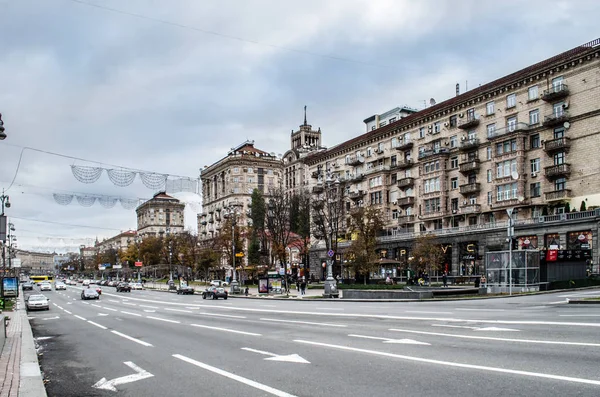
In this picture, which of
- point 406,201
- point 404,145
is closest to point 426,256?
point 406,201

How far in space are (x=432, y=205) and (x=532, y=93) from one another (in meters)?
18.7

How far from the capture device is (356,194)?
8256 centimetres

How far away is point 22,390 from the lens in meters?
9.03

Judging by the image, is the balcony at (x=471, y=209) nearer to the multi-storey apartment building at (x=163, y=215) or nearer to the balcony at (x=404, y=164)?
the balcony at (x=404, y=164)

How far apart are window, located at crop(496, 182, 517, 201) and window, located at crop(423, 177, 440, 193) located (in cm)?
961

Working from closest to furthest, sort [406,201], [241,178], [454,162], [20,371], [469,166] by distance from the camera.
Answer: [20,371], [469,166], [454,162], [406,201], [241,178]

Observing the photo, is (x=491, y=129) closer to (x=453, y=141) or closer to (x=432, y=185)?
(x=453, y=141)

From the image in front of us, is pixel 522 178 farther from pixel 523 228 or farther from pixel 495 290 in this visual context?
pixel 495 290

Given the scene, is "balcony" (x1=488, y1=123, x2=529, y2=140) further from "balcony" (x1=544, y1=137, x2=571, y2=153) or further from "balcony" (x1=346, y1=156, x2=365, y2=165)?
"balcony" (x1=346, y1=156, x2=365, y2=165)

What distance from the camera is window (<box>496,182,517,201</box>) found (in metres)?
57.9

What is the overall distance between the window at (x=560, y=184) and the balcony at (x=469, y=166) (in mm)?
10081

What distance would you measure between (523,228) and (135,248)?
398 feet

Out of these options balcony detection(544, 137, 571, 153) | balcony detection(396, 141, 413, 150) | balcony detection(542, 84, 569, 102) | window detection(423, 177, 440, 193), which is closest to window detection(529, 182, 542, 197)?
balcony detection(544, 137, 571, 153)

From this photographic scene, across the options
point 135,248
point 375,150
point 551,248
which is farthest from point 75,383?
point 135,248
